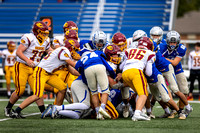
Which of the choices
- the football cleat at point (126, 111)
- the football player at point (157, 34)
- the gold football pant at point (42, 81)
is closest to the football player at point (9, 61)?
the gold football pant at point (42, 81)

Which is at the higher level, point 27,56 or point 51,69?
point 27,56

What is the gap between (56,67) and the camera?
286 inches

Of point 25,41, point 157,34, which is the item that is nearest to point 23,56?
point 25,41

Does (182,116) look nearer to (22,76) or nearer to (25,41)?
(22,76)

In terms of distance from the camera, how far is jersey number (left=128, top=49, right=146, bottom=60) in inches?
263

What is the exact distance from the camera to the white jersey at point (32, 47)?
24.4ft

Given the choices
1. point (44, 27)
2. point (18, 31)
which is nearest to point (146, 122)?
point (44, 27)

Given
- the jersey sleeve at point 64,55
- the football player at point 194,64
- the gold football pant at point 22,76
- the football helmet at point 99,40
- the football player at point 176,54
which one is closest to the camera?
the jersey sleeve at point 64,55

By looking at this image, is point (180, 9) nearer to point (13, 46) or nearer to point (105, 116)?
point (13, 46)

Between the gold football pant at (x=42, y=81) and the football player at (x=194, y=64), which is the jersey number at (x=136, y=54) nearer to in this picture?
the gold football pant at (x=42, y=81)

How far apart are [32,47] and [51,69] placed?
1.98 feet

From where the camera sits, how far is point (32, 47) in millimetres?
7527

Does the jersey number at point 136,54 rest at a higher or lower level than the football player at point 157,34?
lower

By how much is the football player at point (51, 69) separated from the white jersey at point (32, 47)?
0.33m
